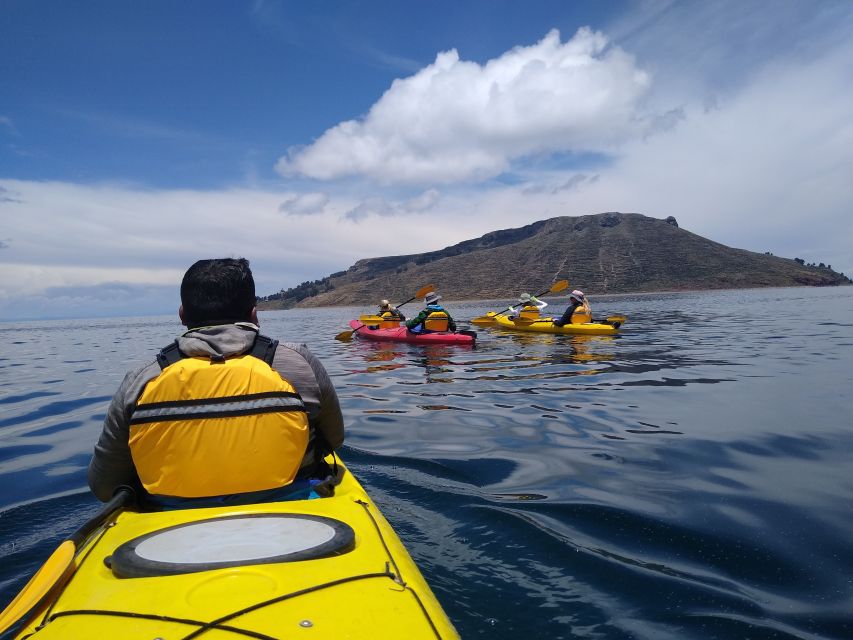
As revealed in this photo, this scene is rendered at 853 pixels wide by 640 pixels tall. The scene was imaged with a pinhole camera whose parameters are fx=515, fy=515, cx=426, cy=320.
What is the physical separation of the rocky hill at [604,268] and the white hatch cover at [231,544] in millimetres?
93398

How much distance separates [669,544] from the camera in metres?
3.79

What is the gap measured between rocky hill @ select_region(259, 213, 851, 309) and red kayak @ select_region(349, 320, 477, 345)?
251 feet

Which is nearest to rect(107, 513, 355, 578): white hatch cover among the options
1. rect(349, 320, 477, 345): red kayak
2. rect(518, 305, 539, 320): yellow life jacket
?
rect(349, 320, 477, 345): red kayak

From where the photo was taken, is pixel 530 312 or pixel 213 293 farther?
pixel 530 312

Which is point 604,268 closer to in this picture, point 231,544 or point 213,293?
point 213,293

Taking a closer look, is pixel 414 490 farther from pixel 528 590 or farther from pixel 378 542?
→ pixel 378 542

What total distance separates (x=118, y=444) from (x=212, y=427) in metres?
0.68

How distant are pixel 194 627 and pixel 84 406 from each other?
10.1 m

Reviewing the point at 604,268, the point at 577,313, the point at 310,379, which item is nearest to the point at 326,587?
the point at 310,379

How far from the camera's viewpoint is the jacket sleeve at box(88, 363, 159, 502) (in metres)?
2.66

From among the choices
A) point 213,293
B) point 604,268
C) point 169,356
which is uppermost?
point 604,268

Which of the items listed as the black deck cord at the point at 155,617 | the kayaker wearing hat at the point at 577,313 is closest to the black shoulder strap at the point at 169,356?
the black deck cord at the point at 155,617

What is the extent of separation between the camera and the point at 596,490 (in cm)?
483

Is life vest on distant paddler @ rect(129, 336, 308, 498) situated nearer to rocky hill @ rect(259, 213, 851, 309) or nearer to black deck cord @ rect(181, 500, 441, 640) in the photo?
black deck cord @ rect(181, 500, 441, 640)
